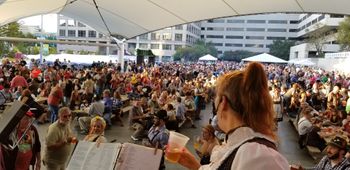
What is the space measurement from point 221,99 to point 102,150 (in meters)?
1.28

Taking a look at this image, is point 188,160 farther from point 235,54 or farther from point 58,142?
point 235,54

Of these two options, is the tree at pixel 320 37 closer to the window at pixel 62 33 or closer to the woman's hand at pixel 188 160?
the woman's hand at pixel 188 160

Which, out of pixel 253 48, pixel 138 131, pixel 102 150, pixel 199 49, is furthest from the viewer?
pixel 253 48

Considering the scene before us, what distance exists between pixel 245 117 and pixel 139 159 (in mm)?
1049

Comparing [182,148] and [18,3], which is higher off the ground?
[18,3]

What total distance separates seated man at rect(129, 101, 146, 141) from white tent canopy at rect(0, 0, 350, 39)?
4.84m

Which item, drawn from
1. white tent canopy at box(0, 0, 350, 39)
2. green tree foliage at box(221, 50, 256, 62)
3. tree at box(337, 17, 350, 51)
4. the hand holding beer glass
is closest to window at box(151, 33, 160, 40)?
green tree foliage at box(221, 50, 256, 62)

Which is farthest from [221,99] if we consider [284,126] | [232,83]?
[284,126]

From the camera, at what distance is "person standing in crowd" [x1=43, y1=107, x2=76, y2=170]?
502cm

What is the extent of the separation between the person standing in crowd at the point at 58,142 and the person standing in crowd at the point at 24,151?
22 centimetres

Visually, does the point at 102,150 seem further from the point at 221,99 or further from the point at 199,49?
the point at 199,49

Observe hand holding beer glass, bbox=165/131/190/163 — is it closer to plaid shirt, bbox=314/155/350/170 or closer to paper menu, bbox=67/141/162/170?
paper menu, bbox=67/141/162/170

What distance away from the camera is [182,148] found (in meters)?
1.93

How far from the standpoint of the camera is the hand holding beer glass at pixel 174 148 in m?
1.88
